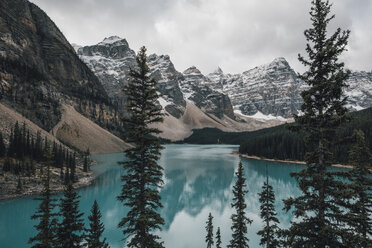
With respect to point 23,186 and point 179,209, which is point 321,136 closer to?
point 179,209

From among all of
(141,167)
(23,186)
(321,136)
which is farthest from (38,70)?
(321,136)

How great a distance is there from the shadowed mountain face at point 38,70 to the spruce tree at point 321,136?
389 ft

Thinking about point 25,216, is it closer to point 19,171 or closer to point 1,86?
point 19,171

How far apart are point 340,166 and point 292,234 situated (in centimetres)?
8411

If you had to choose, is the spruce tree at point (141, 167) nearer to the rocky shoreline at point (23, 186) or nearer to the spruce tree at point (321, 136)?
the spruce tree at point (321, 136)

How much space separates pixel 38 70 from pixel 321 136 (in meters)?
147

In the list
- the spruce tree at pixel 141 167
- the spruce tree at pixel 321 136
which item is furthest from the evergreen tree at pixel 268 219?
the spruce tree at pixel 141 167

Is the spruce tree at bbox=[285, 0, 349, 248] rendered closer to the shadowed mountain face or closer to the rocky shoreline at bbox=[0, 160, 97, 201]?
the rocky shoreline at bbox=[0, 160, 97, 201]

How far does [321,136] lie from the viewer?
8.60 metres

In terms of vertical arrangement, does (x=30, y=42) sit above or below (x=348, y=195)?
above

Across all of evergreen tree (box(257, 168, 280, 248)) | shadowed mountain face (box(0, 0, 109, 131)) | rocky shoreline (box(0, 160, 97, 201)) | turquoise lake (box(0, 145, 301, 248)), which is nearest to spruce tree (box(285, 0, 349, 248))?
evergreen tree (box(257, 168, 280, 248))

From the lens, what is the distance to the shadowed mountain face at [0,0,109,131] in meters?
101

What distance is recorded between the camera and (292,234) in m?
8.29

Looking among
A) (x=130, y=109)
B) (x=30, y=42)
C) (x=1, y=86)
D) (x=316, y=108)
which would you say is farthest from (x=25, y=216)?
(x=30, y=42)
